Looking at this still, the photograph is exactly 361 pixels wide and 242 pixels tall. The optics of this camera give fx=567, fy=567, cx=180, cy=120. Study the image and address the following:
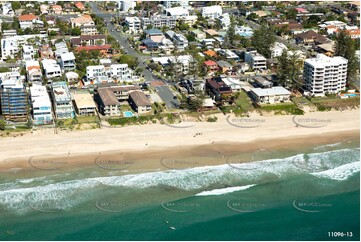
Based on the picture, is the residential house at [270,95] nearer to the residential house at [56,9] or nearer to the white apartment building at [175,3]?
the white apartment building at [175,3]

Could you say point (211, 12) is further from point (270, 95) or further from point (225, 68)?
point (270, 95)

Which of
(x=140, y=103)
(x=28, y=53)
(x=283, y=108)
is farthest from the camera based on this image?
(x=28, y=53)

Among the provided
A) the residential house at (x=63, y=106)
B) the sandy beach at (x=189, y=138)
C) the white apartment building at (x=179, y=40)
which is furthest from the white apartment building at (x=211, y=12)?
the residential house at (x=63, y=106)

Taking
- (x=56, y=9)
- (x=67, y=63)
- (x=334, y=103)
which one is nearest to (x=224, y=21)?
(x=56, y=9)

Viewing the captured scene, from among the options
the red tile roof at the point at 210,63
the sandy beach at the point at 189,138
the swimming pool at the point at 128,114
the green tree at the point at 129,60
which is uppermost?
the green tree at the point at 129,60

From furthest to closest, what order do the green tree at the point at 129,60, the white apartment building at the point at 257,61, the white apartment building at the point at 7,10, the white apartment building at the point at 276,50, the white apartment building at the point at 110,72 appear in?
1. the white apartment building at the point at 7,10
2. the white apartment building at the point at 276,50
3. the white apartment building at the point at 257,61
4. the green tree at the point at 129,60
5. the white apartment building at the point at 110,72

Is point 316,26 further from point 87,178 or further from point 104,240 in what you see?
point 104,240

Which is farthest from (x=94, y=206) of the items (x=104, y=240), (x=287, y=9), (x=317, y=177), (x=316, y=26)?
(x=287, y=9)

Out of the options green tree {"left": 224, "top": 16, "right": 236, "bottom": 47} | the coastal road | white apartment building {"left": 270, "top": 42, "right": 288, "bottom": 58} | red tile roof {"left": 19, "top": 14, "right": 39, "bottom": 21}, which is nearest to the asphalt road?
the coastal road
